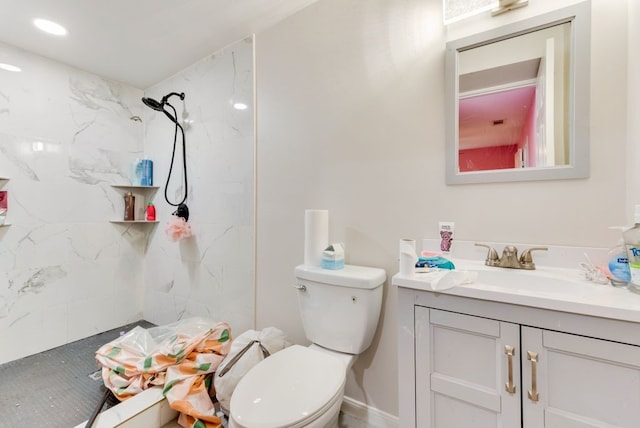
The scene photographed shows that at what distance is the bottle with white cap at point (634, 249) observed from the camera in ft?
2.52

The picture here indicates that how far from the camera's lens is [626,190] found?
0.94 metres

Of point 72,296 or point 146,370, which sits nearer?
point 146,370

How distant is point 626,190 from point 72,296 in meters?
3.41

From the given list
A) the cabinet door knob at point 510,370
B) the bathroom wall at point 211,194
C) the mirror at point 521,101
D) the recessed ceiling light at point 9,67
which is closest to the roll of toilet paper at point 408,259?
the cabinet door knob at point 510,370

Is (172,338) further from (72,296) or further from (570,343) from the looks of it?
(570,343)

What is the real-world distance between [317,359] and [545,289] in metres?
0.91

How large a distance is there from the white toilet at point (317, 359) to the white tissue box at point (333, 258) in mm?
32

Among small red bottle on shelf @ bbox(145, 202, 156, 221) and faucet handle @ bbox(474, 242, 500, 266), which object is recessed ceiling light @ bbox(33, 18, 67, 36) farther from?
faucet handle @ bbox(474, 242, 500, 266)

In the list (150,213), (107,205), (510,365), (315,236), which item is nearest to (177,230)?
(150,213)

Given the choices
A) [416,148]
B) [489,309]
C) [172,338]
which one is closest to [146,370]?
[172,338]

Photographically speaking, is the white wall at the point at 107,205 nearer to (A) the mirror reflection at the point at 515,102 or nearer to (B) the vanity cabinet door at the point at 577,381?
(A) the mirror reflection at the point at 515,102

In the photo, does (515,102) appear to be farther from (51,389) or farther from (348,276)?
(51,389)

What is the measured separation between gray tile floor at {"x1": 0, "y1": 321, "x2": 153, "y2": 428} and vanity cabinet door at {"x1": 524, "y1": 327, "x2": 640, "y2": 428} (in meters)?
2.01

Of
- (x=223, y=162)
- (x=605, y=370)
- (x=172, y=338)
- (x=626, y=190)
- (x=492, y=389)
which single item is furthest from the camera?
(x=223, y=162)
